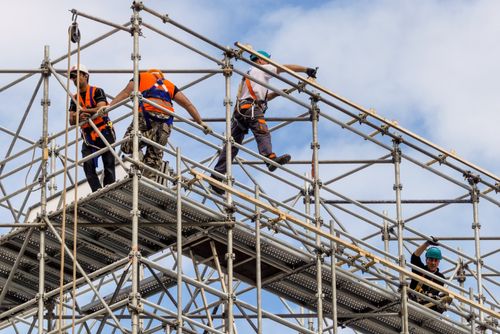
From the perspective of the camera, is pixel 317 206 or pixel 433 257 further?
pixel 433 257

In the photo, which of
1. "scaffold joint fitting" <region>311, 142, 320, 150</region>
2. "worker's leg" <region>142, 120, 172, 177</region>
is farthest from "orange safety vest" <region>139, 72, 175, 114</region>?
"scaffold joint fitting" <region>311, 142, 320, 150</region>

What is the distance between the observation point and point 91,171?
1288 inches

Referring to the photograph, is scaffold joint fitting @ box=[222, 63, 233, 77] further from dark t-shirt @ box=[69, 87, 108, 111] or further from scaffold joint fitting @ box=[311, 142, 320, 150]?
scaffold joint fitting @ box=[311, 142, 320, 150]

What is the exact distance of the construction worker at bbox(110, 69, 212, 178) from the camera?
105 ft

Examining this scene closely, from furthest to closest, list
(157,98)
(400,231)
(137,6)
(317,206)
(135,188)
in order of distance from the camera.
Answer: (400,231), (317,206), (137,6), (157,98), (135,188)

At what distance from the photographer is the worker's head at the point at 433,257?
123 feet

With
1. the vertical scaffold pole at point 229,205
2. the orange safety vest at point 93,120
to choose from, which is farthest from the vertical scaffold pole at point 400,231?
the orange safety vest at point 93,120

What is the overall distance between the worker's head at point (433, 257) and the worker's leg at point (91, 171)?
7.49 metres

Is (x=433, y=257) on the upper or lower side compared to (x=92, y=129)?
upper

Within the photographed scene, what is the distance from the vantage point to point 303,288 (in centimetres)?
3494

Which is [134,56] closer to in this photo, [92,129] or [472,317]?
[92,129]

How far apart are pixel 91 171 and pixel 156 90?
5.43ft

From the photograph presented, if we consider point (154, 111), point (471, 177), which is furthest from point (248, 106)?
point (471, 177)

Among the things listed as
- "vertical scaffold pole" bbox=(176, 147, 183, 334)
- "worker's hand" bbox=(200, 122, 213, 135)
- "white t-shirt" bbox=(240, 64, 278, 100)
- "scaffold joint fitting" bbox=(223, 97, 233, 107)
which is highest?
"white t-shirt" bbox=(240, 64, 278, 100)
